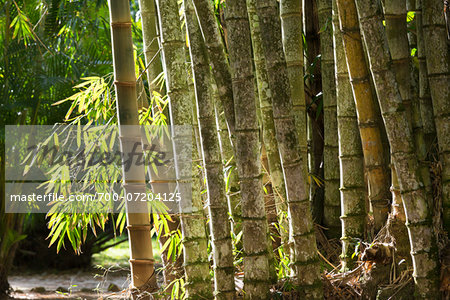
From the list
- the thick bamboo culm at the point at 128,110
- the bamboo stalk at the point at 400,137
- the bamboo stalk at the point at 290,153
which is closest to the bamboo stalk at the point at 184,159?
the thick bamboo culm at the point at 128,110

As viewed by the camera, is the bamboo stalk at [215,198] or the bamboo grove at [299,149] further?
the bamboo stalk at [215,198]

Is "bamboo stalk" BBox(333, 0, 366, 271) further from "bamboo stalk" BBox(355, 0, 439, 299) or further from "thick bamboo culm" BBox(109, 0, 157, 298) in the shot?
"thick bamboo culm" BBox(109, 0, 157, 298)

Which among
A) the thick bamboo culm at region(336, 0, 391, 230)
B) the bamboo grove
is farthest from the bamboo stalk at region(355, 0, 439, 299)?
the thick bamboo culm at region(336, 0, 391, 230)

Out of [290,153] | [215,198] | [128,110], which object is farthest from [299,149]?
[128,110]

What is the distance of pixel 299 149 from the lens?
1.85 metres

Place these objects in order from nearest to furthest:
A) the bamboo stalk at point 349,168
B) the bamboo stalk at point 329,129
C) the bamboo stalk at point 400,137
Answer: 1. the bamboo stalk at point 400,137
2. the bamboo stalk at point 349,168
3. the bamboo stalk at point 329,129

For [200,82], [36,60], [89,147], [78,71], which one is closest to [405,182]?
[200,82]

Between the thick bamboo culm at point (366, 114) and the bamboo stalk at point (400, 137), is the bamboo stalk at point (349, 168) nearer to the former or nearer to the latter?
the thick bamboo culm at point (366, 114)

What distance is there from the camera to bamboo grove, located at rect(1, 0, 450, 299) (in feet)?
5.42

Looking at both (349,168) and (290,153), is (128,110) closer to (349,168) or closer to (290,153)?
(290,153)

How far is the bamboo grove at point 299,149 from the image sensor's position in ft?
5.42

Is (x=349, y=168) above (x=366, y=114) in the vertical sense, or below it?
below

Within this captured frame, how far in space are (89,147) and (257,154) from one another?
25.7 inches

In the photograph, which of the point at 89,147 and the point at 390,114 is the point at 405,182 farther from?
the point at 89,147
